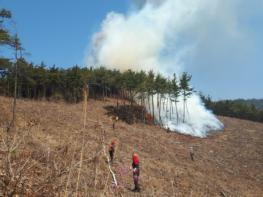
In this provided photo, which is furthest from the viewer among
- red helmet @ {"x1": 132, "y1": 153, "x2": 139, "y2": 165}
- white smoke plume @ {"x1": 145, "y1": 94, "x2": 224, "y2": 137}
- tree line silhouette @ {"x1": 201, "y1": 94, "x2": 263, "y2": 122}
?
tree line silhouette @ {"x1": 201, "y1": 94, "x2": 263, "y2": 122}

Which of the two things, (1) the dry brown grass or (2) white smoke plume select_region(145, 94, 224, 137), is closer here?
(1) the dry brown grass

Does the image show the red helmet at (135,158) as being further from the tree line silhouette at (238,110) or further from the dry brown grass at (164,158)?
the tree line silhouette at (238,110)

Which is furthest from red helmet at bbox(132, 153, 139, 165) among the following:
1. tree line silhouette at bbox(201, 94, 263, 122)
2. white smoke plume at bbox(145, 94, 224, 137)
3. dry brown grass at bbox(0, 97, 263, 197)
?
tree line silhouette at bbox(201, 94, 263, 122)

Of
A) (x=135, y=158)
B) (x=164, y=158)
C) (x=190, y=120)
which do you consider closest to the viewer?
(x=135, y=158)

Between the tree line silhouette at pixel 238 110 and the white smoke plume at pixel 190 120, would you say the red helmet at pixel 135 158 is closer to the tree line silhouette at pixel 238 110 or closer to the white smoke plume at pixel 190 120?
the white smoke plume at pixel 190 120

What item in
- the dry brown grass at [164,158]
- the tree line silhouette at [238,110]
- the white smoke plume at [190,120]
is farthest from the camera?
the tree line silhouette at [238,110]

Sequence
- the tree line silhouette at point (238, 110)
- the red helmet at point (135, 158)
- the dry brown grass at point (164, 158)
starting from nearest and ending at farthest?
the dry brown grass at point (164, 158) < the red helmet at point (135, 158) < the tree line silhouette at point (238, 110)

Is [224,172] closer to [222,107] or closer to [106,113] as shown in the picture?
[106,113]

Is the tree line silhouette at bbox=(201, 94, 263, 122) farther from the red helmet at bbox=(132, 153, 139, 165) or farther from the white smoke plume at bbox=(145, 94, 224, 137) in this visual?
the red helmet at bbox=(132, 153, 139, 165)

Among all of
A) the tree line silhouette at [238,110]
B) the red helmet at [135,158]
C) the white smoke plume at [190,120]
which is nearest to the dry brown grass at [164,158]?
the red helmet at [135,158]

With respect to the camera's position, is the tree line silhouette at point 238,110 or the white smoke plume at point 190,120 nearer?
the white smoke plume at point 190,120

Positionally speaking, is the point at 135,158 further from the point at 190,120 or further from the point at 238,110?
the point at 238,110

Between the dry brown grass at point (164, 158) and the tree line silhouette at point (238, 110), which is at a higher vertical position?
the tree line silhouette at point (238, 110)

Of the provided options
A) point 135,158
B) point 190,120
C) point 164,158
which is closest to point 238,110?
point 190,120
